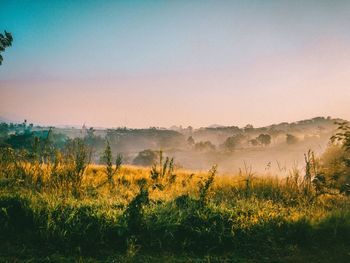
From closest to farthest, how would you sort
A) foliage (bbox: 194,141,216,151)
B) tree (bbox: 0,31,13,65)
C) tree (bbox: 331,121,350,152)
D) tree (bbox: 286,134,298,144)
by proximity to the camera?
tree (bbox: 331,121,350,152)
tree (bbox: 0,31,13,65)
tree (bbox: 286,134,298,144)
foliage (bbox: 194,141,216,151)

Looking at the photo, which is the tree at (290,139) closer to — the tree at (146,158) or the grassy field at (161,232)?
the tree at (146,158)

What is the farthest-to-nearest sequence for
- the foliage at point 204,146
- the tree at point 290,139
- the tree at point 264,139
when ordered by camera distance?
the foliage at point 204,146 < the tree at point 264,139 < the tree at point 290,139

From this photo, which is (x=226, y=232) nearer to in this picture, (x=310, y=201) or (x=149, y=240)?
(x=149, y=240)

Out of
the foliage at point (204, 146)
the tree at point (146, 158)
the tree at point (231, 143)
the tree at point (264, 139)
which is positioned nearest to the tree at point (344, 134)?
the tree at point (146, 158)

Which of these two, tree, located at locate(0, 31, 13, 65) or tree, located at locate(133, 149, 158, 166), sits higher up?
tree, located at locate(0, 31, 13, 65)

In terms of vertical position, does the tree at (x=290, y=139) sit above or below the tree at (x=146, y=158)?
above

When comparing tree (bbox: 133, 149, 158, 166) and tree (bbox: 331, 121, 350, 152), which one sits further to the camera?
tree (bbox: 133, 149, 158, 166)

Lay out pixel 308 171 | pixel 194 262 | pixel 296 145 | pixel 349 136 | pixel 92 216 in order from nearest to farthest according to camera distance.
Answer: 1. pixel 194 262
2. pixel 92 216
3. pixel 349 136
4. pixel 308 171
5. pixel 296 145

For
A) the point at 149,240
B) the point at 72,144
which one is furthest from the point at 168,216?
the point at 72,144

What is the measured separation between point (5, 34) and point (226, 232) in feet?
47.7

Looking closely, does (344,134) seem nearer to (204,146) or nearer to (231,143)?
(231,143)

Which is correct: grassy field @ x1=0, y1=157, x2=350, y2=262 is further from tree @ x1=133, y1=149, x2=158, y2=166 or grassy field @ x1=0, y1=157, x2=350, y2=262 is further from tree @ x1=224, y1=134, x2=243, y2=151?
tree @ x1=224, y1=134, x2=243, y2=151

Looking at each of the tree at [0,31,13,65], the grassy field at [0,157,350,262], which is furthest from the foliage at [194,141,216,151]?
the grassy field at [0,157,350,262]

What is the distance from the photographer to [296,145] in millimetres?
156500
